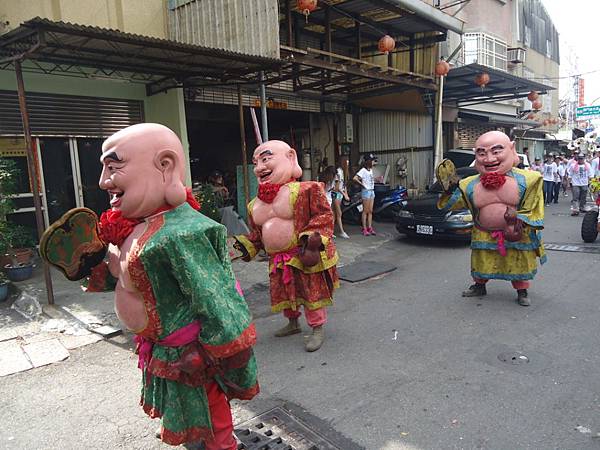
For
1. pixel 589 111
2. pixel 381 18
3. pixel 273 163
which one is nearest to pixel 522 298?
pixel 273 163

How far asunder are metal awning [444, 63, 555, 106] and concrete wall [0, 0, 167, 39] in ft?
22.7

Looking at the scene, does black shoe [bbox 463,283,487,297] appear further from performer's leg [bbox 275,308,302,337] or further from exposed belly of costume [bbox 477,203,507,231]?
performer's leg [bbox 275,308,302,337]

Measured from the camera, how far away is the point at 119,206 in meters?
1.95

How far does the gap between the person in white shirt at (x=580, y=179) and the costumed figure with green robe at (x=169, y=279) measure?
37.6 ft

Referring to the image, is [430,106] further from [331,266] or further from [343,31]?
[331,266]

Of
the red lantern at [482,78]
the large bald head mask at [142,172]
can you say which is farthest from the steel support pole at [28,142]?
the red lantern at [482,78]

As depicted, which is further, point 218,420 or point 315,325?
point 315,325

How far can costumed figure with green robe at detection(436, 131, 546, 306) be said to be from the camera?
4.49 meters

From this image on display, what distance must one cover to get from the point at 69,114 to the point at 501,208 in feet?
20.9

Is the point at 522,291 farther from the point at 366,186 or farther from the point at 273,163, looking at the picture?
the point at 366,186

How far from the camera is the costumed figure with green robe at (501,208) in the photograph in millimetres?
4492

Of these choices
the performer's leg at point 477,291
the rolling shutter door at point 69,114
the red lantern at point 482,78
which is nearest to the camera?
the performer's leg at point 477,291

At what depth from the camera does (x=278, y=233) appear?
12.2 ft

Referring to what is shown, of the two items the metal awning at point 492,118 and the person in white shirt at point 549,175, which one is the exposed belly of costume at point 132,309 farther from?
the metal awning at point 492,118
